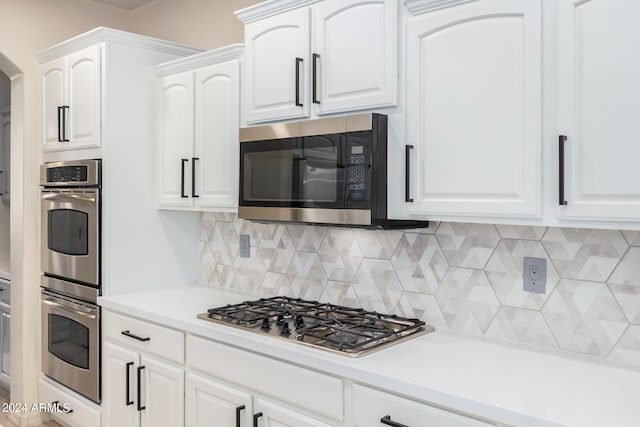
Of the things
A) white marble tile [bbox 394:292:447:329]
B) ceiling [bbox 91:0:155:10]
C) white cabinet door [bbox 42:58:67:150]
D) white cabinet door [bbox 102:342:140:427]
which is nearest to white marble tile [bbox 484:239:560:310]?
white marble tile [bbox 394:292:447:329]

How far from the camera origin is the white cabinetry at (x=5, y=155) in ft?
15.1

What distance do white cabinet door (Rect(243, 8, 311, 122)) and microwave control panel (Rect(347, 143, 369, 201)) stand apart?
1.16ft

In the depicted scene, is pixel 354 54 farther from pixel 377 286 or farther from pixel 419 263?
pixel 377 286

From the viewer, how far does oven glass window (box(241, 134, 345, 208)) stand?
2082mm

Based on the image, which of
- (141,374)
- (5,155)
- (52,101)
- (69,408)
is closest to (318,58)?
(141,374)

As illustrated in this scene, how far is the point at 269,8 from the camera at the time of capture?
236 centimetres

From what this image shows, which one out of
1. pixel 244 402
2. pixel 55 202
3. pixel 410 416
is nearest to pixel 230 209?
pixel 244 402

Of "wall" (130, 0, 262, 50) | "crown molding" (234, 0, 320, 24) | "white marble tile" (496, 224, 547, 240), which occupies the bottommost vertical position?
"white marble tile" (496, 224, 547, 240)

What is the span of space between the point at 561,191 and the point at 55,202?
2.76 meters

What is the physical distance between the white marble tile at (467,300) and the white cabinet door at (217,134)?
1103mm

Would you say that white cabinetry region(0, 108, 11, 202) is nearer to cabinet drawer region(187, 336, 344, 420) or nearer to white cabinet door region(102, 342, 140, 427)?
white cabinet door region(102, 342, 140, 427)

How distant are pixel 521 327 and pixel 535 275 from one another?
20cm

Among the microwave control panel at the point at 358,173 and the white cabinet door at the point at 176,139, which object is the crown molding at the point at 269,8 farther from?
the microwave control panel at the point at 358,173

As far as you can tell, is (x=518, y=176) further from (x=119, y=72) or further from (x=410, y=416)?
(x=119, y=72)
